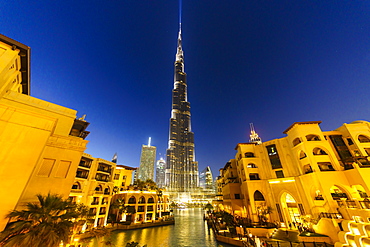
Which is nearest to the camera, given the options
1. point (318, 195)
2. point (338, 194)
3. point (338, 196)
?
point (338, 196)

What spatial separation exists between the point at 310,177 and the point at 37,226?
1457 inches

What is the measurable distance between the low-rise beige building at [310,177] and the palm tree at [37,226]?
30263mm

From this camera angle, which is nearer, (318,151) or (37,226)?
(37,226)

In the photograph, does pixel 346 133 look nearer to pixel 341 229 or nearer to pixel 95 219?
pixel 341 229

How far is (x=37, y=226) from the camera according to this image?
7.16m

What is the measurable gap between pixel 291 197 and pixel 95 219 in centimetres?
4715

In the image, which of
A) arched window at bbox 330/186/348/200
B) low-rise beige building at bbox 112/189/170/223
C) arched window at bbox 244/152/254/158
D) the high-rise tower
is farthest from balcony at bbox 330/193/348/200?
the high-rise tower

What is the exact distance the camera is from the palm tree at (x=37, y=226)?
6.55 m

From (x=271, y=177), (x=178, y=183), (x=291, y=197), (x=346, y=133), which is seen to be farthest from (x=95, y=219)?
(x=178, y=183)

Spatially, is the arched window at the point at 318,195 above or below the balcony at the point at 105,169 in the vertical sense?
below

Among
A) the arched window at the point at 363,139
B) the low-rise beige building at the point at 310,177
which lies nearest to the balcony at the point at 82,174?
the low-rise beige building at the point at 310,177

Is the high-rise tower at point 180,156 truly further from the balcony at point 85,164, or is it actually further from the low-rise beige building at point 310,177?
the balcony at point 85,164

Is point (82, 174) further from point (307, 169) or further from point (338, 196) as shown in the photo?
point (338, 196)

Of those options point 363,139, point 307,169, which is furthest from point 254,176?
point 363,139
